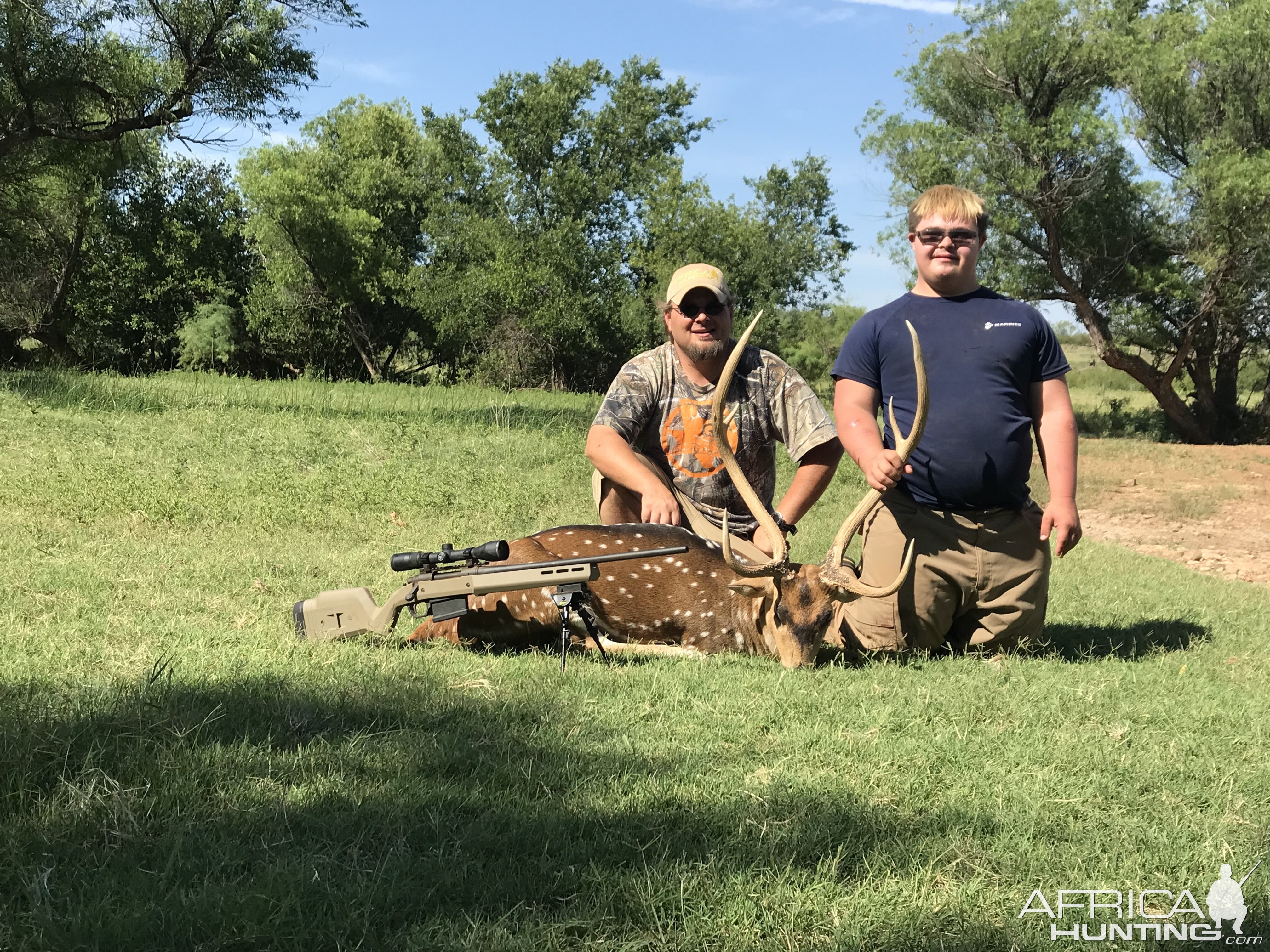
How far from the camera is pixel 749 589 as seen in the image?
5.18 m

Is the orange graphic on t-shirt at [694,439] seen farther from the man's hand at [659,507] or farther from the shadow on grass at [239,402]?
the shadow on grass at [239,402]

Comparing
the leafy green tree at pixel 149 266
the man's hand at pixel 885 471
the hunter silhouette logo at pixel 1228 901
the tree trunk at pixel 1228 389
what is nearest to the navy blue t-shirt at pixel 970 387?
the man's hand at pixel 885 471

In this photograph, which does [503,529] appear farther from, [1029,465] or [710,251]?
[710,251]

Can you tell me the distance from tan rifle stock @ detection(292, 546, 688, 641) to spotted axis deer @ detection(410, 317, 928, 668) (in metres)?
0.16

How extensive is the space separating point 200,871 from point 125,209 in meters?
31.0

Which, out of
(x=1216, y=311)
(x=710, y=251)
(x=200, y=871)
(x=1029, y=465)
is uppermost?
(x=710, y=251)

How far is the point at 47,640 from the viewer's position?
15.6ft

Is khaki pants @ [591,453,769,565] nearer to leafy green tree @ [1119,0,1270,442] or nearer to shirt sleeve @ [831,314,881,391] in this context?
shirt sleeve @ [831,314,881,391]

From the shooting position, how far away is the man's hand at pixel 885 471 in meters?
5.08

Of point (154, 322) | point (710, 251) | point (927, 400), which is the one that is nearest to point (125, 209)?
point (154, 322)

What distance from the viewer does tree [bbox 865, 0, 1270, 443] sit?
22.2m

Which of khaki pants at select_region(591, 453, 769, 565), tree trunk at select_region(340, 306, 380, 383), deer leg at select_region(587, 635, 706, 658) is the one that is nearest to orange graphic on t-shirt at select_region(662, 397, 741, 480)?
khaki pants at select_region(591, 453, 769, 565)

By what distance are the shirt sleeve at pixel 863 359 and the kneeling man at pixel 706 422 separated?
0.97 ft

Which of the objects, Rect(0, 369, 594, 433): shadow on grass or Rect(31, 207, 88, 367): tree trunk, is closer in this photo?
Rect(0, 369, 594, 433): shadow on grass
